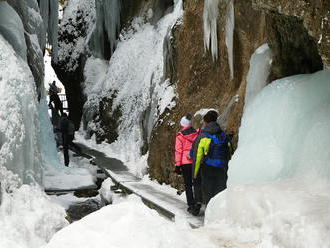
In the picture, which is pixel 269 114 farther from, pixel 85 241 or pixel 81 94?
pixel 81 94

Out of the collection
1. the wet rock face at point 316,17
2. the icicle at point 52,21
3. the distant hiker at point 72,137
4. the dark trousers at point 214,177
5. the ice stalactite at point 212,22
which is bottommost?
the distant hiker at point 72,137

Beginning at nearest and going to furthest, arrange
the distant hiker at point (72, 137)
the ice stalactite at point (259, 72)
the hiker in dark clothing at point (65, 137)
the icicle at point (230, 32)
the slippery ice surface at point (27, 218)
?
the ice stalactite at point (259, 72) < the slippery ice surface at point (27, 218) < the icicle at point (230, 32) < the hiker in dark clothing at point (65, 137) < the distant hiker at point (72, 137)

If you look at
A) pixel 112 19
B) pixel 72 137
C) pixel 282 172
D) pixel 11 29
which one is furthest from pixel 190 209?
pixel 112 19

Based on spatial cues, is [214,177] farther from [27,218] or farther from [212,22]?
[212,22]

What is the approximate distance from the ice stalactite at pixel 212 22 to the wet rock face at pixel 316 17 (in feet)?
18.6

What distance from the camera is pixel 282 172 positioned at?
4348 millimetres

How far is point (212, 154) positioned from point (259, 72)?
1343 mm

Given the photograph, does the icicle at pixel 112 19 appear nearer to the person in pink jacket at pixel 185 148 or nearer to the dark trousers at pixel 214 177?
the person in pink jacket at pixel 185 148

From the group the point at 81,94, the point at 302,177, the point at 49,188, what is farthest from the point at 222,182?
the point at 81,94

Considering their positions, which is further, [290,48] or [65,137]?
[65,137]

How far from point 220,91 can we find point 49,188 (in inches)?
216

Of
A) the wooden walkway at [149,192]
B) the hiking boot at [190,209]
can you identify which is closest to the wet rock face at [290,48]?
the wooden walkway at [149,192]

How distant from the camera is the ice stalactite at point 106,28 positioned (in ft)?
75.8

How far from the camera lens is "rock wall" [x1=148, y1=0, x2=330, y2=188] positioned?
390cm
